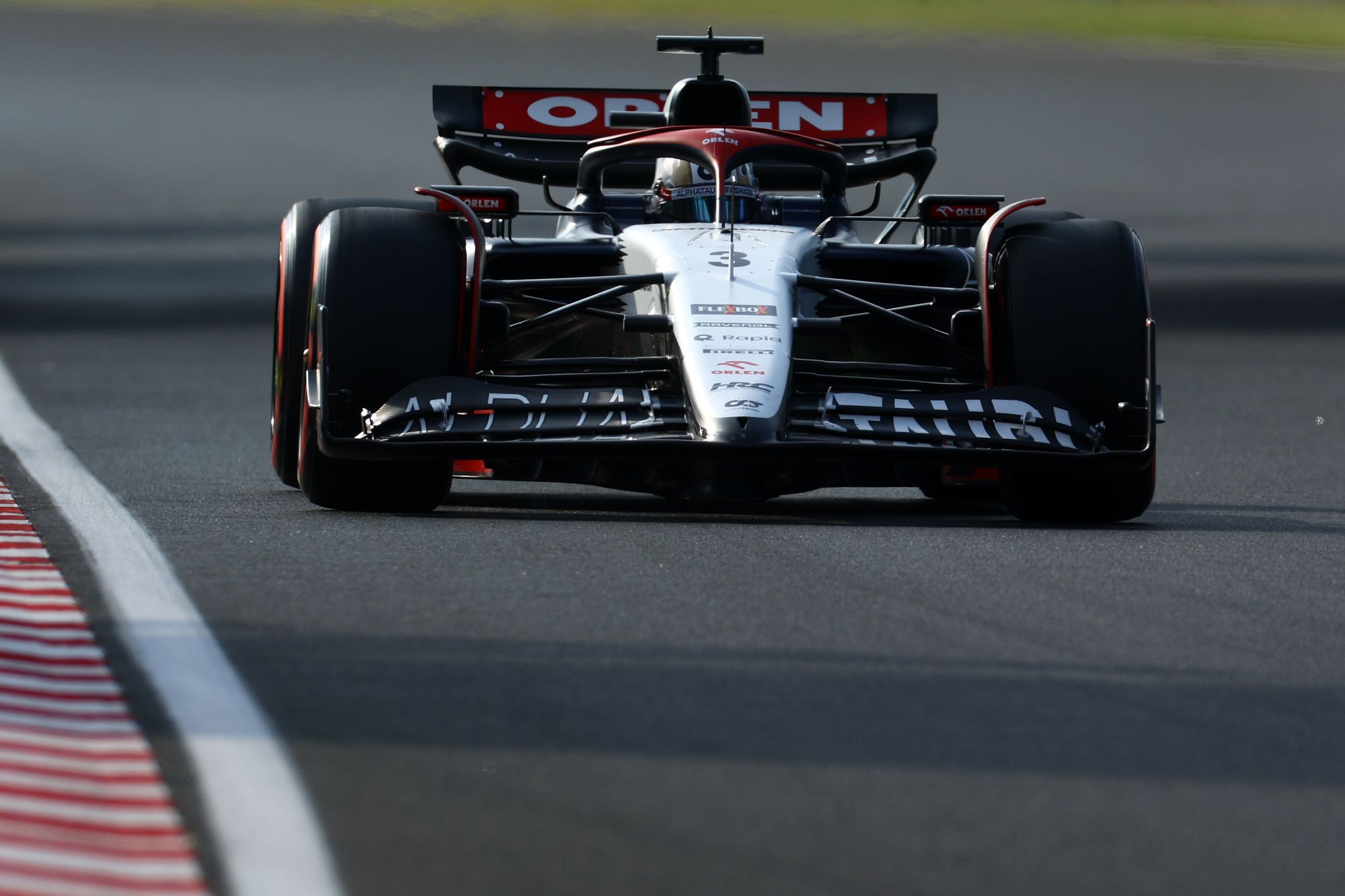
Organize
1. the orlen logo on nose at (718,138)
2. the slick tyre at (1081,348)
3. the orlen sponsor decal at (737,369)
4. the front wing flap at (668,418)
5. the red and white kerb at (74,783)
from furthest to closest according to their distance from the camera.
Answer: the orlen logo on nose at (718,138), the slick tyre at (1081,348), the orlen sponsor decal at (737,369), the front wing flap at (668,418), the red and white kerb at (74,783)

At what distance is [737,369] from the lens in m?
7.05

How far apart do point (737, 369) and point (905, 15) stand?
35567 millimetres

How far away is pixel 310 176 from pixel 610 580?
34.9m

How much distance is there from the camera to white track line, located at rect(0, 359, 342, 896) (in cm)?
301

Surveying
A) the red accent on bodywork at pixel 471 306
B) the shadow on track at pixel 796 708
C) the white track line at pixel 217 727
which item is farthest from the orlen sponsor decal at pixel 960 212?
the shadow on track at pixel 796 708

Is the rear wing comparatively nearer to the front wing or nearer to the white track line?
the front wing

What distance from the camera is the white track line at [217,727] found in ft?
9.89

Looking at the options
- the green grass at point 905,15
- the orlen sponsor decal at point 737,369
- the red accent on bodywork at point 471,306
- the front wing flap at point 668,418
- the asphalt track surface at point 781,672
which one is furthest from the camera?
the green grass at point 905,15

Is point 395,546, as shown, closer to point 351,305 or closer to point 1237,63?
point 351,305

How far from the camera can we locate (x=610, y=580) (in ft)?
18.3

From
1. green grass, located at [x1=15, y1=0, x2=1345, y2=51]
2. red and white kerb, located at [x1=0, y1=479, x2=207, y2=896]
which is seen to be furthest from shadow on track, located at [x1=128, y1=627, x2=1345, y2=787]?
green grass, located at [x1=15, y1=0, x2=1345, y2=51]

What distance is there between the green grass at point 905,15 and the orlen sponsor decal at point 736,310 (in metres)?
33.4

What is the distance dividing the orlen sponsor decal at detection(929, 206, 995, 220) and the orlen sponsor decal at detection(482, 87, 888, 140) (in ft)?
8.91

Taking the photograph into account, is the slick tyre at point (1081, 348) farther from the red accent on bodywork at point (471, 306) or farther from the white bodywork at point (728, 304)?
the red accent on bodywork at point (471, 306)
